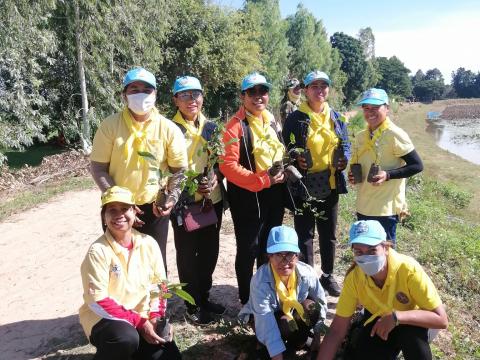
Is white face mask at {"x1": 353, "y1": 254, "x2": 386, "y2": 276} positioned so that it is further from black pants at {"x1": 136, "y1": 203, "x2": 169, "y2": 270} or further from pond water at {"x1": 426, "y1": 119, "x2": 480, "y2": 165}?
pond water at {"x1": 426, "y1": 119, "x2": 480, "y2": 165}

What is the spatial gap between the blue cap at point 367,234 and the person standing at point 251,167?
859mm

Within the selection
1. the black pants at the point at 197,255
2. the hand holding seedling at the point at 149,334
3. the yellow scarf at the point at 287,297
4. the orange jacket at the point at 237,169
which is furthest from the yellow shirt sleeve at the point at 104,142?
the yellow scarf at the point at 287,297

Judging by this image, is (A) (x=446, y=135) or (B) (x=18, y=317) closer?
(B) (x=18, y=317)

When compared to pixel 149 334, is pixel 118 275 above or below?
above

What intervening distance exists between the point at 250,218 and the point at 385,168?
1.25 metres

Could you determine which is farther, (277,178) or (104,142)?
(277,178)

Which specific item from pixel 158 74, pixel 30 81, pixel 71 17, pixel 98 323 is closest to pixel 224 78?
pixel 158 74

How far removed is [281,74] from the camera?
102 feet

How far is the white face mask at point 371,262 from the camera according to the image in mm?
2822

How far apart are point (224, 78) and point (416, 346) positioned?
59.0 ft

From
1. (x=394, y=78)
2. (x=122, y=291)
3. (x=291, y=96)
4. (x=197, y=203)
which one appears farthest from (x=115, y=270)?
(x=394, y=78)

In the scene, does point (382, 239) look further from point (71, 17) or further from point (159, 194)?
point (71, 17)

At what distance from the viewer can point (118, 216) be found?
9.25ft

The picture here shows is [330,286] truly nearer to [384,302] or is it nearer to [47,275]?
[384,302]
